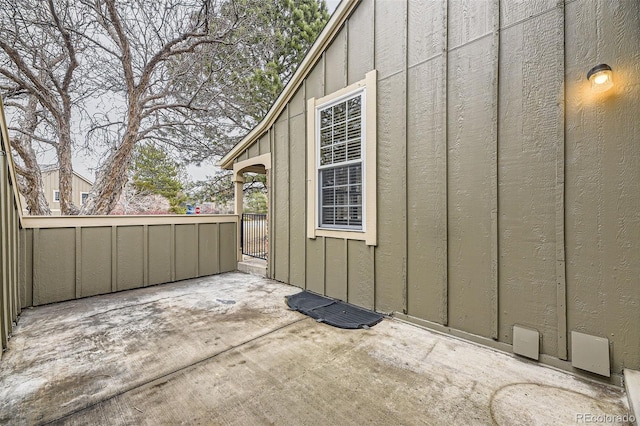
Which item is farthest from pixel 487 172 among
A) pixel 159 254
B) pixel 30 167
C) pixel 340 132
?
pixel 30 167

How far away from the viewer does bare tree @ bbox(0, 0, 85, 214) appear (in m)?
5.75

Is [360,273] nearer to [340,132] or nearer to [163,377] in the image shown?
[340,132]

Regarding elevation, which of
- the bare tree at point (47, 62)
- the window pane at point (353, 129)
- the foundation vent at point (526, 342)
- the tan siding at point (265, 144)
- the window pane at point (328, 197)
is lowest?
the foundation vent at point (526, 342)

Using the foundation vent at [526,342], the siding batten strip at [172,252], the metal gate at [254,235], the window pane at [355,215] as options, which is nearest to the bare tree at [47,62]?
the siding batten strip at [172,252]

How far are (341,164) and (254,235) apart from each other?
323 centimetres

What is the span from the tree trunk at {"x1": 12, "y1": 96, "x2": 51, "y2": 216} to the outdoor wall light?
10932 millimetres

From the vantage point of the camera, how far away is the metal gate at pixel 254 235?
601 cm

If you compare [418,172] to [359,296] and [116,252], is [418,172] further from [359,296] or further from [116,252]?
[116,252]

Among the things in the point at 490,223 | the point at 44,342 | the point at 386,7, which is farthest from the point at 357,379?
the point at 386,7

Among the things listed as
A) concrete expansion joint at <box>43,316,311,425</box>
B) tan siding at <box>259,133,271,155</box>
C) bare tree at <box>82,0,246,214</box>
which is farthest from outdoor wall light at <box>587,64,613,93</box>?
bare tree at <box>82,0,246,214</box>

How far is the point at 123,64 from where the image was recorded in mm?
7102

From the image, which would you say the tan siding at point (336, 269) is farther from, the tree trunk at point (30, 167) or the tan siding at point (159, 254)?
the tree trunk at point (30, 167)

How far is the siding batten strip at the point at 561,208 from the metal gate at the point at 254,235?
15.9 feet

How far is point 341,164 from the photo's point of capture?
380 centimetres
